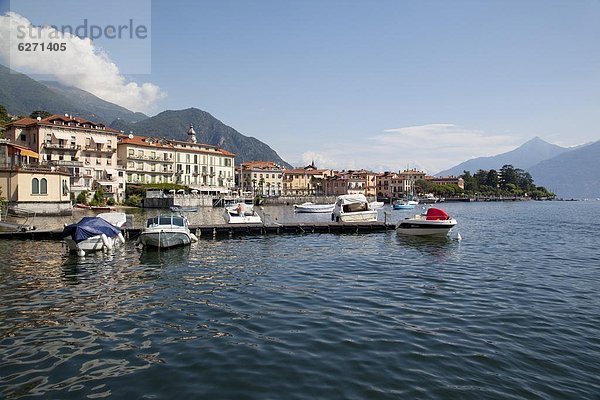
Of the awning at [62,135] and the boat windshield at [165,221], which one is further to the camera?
the awning at [62,135]

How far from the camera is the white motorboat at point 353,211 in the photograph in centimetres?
4581

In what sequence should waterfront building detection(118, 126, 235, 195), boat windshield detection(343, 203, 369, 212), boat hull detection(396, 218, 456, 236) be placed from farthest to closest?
waterfront building detection(118, 126, 235, 195) → boat windshield detection(343, 203, 369, 212) → boat hull detection(396, 218, 456, 236)

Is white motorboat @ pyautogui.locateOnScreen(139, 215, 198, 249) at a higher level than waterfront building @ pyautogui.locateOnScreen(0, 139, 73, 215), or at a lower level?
lower

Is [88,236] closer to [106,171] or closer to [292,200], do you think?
[106,171]

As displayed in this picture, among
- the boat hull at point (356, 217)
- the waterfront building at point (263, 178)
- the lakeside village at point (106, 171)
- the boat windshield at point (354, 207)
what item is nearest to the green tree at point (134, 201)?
the lakeside village at point (106, 171)

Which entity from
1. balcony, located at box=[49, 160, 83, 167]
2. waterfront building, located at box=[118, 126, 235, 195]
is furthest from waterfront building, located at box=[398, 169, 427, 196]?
balcony, located at box=[49, 160, 83, 167]

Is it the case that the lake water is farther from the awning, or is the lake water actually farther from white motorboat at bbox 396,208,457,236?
the awning

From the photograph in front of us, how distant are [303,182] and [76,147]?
9303 centimetres

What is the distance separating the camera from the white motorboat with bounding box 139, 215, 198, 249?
27000 mm

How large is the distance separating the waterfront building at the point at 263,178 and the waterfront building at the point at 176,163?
60.5 ft

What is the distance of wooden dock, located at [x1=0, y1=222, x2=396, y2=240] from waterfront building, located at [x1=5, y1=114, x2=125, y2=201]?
148 feet

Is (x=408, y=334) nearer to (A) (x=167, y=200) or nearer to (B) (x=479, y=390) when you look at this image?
(B) (x=479, y=390)

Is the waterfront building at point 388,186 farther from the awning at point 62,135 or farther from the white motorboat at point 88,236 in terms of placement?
the white motorboat at point 88,236

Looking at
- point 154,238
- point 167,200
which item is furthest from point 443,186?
point 154,238
